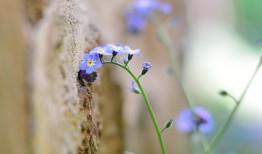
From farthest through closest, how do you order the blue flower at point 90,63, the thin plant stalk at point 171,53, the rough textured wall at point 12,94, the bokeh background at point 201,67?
the bokeh background at point 201,67
the thin plant stalk at point 171,53
the blue flower at point 90,63
the rough textured wall at point 12,94

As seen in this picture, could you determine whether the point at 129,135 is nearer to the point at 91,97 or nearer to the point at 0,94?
the point at 91,97

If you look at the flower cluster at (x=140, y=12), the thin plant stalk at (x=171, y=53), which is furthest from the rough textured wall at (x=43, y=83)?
the flower cluster at (x=140, y=12)

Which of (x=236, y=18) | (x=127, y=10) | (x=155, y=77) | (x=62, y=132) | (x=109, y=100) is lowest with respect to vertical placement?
(x=62, y=132)

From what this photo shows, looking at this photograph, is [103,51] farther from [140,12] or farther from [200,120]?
[140,12]

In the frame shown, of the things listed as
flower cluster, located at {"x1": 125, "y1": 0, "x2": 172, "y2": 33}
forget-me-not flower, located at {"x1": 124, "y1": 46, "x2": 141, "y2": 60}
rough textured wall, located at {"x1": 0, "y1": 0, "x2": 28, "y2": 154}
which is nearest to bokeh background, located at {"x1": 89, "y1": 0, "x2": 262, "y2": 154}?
flower cluster, located at {"x1": 125, "y1": 0, "x2": 172, "y2": 33}

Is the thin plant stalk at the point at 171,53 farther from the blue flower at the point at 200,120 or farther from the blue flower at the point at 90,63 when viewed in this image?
the blue flower at the point at 90,63

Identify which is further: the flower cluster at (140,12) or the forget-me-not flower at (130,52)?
the flower cluster at (140,12)

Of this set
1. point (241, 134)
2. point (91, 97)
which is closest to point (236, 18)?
point (241, 134)
